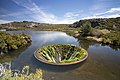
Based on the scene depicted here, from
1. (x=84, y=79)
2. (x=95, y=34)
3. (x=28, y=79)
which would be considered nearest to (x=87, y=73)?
(x=84, y=79)

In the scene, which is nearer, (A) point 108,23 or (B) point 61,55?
(B) point 61,55

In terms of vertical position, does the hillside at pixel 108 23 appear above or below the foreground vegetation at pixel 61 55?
above

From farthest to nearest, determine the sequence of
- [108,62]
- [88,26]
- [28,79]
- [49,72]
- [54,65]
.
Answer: [88,26]
[108,62]
[54,65]
[49,72]
[28,79]

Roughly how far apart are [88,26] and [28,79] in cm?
6798

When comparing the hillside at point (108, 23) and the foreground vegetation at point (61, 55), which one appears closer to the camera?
the foreground vegetation at point (61, 55)

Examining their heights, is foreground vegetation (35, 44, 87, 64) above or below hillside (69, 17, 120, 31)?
below

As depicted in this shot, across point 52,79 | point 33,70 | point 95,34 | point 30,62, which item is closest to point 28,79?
point 52,79

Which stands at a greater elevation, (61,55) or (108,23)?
(108,23)

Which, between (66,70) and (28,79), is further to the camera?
(66,70)

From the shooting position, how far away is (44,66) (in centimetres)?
2708

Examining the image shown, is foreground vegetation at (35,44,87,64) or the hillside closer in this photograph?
foreground vegetation at (35,44,87,64)

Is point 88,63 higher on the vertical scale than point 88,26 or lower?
lower

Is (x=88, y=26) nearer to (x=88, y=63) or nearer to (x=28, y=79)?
(x=88, y=63)

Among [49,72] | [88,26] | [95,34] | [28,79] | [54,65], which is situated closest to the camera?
[28,79]
